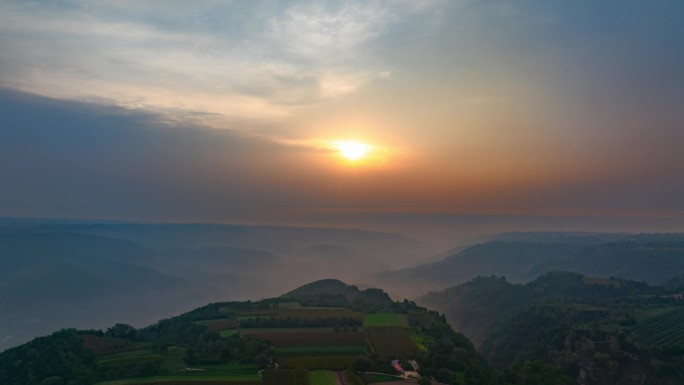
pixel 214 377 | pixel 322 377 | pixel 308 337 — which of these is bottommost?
pixel 308 337

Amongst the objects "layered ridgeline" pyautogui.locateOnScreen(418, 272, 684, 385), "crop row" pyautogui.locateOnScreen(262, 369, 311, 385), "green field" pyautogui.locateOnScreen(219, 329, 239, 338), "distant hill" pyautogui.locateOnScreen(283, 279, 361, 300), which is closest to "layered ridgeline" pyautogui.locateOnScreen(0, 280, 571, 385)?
"crop row" pyautogui.locateOnScreen(262, 369, 311, 385)

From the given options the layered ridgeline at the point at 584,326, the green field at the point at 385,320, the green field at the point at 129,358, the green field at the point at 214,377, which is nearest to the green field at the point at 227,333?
the green field at the point at 129,358

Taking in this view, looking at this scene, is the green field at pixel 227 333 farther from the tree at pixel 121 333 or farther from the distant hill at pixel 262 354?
the tree at pixel 121 333

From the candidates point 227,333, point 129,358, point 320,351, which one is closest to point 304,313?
point 227,333

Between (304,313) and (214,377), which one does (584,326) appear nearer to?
(304,313)

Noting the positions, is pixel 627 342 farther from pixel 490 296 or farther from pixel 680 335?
pixel 490 296
